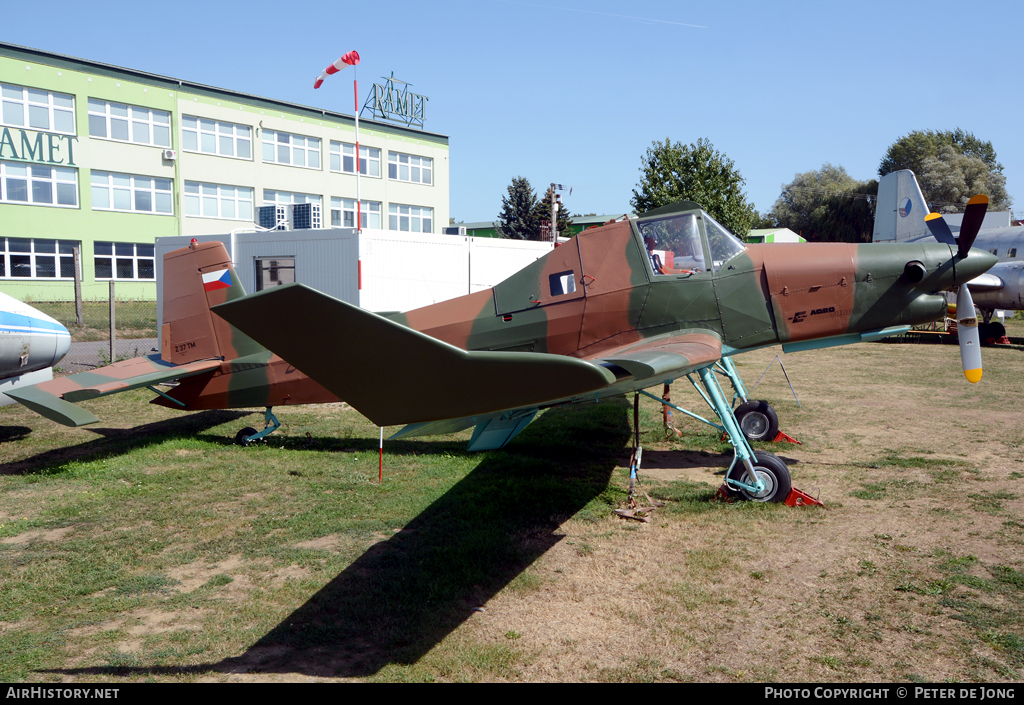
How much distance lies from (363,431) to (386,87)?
133 feet

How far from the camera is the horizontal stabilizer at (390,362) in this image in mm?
2770

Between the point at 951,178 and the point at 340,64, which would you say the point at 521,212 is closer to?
the point at 951,178

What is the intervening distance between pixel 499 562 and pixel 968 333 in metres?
6.11

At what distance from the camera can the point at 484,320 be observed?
733 cm

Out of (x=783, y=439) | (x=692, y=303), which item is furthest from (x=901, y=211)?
(x=692, y=303)

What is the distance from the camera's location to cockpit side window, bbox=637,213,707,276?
6.88m

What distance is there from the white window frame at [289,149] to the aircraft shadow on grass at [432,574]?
36724 millimetres

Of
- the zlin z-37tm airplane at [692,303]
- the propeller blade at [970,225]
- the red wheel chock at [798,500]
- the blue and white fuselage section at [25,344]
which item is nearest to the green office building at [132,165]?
the blue and white fuselage section at [25,344]

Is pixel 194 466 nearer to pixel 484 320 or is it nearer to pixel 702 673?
pixel 484 320

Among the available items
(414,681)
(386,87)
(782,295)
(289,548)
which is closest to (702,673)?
(414,681)

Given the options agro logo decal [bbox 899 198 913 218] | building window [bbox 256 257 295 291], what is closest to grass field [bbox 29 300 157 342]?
building window [bbox 256 257 295 291]

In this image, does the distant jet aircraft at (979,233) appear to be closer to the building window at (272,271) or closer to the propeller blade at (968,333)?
the propeller blade at (968,333)

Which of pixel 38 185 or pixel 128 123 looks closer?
pixel 38 185

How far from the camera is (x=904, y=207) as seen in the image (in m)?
20.9
